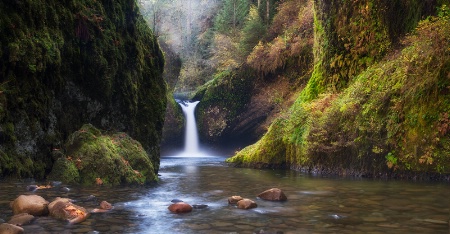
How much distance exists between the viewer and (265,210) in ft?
19.1

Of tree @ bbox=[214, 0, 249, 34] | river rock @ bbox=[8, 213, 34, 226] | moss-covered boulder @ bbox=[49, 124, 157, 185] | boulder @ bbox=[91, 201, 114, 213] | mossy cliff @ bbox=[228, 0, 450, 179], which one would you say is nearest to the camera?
river rock @ bbox=[8, 213, 34, 226]

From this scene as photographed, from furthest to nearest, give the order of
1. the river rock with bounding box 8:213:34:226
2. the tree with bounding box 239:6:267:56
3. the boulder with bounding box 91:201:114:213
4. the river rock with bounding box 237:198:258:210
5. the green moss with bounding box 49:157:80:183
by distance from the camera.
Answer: the tree with bounding box 239:6:267:56
the green moss with bounding box 49:157:80:183
the river rock with bounding box 237:198:258:210
the boulder with bounding box 91:201:114:213
the river rock with bounding box 8:213:34:226

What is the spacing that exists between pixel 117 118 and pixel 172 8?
4440 cm

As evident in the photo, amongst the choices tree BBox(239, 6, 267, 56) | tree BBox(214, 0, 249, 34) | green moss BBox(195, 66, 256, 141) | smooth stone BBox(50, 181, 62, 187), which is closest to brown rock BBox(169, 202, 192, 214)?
smooth stone BBox(50, 181, 62, 187)

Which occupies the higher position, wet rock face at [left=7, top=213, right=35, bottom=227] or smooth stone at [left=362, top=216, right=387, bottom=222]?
smooth stone at [left=362, top=216, right=387, bottom=222]

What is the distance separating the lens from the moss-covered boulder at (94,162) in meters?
Answer: 7.70

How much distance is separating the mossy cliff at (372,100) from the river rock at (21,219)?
8.28m

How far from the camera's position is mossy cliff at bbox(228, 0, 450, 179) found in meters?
9.77

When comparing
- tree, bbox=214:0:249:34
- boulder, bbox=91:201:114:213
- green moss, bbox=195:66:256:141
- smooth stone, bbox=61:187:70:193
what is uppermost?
tree, bbox=214:0:249:34

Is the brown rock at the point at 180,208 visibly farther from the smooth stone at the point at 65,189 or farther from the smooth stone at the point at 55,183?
the smooth stone at the point at 55,183

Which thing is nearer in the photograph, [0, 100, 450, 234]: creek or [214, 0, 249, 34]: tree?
[0, 100, 450, 234]: creek

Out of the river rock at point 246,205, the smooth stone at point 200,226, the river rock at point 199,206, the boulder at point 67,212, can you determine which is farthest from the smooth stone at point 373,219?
the boulder at point 67,212

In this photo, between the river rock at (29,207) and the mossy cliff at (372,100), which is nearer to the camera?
the river rock at (29,207)

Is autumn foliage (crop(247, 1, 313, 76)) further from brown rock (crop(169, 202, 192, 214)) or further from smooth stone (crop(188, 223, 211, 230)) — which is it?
smooth stone (crop(188, 223, 211, 230))
